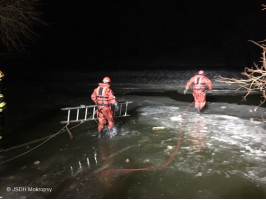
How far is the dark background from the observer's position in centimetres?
5538

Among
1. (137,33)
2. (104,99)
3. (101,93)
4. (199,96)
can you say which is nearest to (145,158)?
(104,99)

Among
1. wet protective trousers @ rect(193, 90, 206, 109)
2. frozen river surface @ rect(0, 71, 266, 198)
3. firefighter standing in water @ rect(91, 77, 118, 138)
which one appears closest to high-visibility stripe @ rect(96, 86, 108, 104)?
firefighter standing in water @ rect(91, 77, 118, 138)

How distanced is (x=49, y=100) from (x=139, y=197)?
1043cm

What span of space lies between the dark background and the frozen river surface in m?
43.7

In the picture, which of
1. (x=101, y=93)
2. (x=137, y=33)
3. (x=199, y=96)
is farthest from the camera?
(x=137, y=33)

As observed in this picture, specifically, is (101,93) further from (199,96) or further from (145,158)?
(199,96)

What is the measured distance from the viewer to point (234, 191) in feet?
15.8

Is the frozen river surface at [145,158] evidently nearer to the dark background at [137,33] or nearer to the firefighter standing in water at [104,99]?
the firefighter standing in water at [104,99]

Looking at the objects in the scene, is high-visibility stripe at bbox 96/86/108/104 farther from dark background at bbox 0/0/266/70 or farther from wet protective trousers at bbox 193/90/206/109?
dark background at bbox 0/0/266/70

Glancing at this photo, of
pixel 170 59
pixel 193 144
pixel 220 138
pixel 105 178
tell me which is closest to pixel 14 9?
pixel 105 178

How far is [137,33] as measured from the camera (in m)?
70.0

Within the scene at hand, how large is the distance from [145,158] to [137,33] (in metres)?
66.7

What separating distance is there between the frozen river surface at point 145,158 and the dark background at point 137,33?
143ft

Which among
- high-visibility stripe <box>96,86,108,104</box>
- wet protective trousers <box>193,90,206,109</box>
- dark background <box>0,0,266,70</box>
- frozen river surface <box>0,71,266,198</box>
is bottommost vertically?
frozen river surface <box>0,71,266,198</box>
